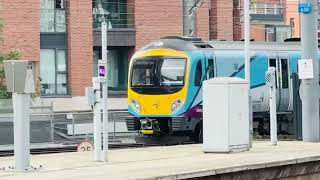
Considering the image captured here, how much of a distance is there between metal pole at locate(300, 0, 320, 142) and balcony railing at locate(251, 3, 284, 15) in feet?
93.7

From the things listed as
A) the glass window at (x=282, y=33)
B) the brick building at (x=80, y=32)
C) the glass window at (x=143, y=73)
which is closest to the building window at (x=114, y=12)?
the brick building at (x=80, y=32)

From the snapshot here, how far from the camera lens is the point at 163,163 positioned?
12484 millimetres

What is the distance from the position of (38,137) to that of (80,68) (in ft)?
47.2

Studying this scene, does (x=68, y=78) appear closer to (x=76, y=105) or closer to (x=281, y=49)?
(x=76, y=105)

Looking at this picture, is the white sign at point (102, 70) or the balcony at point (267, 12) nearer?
the white sign at point (102, 70)

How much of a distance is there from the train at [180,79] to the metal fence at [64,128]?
141 centimetres

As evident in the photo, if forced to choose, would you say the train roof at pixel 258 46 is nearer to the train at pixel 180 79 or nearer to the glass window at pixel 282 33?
the train at pixel 180 79

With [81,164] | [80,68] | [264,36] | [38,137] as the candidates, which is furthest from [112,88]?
[81,164]

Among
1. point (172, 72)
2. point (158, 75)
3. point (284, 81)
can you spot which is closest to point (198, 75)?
point (172, 72)

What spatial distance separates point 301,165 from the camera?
12.8 metres

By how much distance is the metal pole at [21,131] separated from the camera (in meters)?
11.3

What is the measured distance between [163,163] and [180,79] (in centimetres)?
948

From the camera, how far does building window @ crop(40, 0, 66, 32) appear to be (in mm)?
38219

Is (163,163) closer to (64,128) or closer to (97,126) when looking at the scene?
(97,126)
